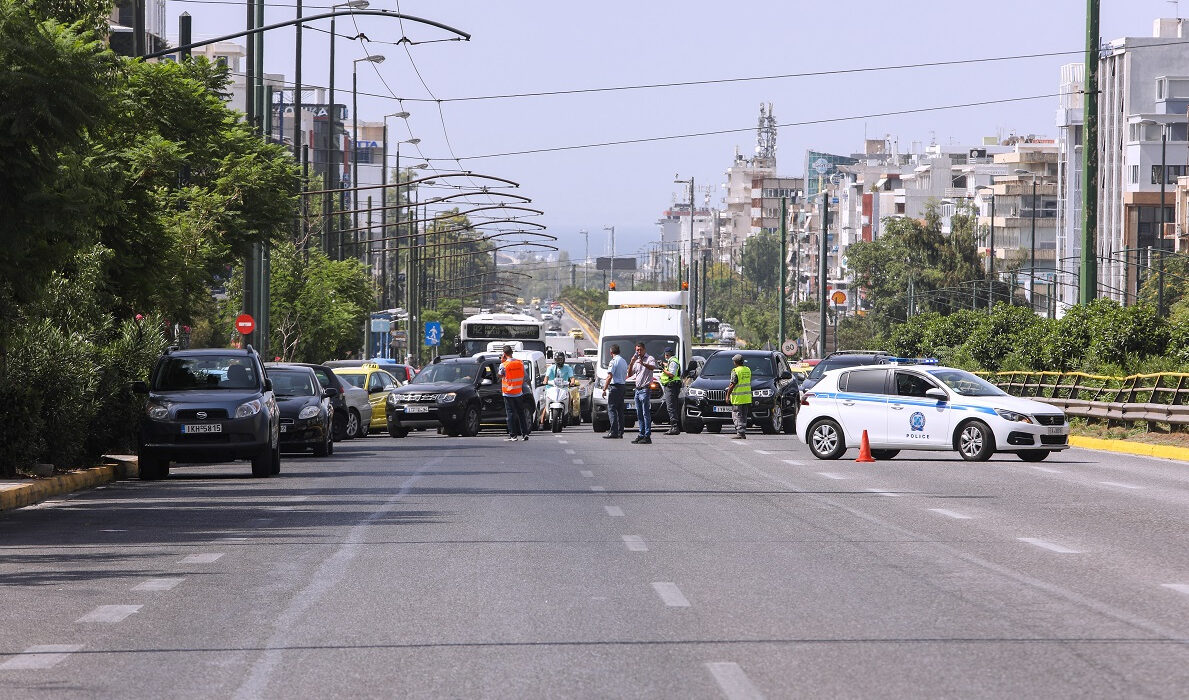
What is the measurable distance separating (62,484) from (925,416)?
517 inches

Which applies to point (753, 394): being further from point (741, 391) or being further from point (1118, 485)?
point (1118, 485)

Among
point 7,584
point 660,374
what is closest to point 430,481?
point 7,584

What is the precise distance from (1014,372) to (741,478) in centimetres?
2357

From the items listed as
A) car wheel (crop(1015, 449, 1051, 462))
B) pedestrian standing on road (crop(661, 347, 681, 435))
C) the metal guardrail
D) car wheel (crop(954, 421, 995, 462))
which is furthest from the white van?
car wheel (crop(954, 421, 995, 462))

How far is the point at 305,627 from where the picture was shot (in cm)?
1011

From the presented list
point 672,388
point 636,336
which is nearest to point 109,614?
point 672,388

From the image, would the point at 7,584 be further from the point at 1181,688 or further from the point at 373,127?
the point at 373,127

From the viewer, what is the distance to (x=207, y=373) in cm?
2534

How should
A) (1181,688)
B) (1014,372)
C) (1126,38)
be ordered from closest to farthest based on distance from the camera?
1. (1181,688)
2. (1014,372)
3. (1126,38)

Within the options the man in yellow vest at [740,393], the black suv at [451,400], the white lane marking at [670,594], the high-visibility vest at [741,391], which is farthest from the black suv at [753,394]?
the white lane marking at [670,594]

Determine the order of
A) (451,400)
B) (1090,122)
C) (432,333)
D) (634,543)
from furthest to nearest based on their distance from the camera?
1. (432,333)
2. (451,400)
3. (1090,122)
4. (634,543)

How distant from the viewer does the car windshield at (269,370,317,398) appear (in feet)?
101

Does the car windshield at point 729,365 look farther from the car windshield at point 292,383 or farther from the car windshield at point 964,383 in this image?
the car windshield at point 964,383

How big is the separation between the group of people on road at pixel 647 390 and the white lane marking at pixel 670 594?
22503 mm
